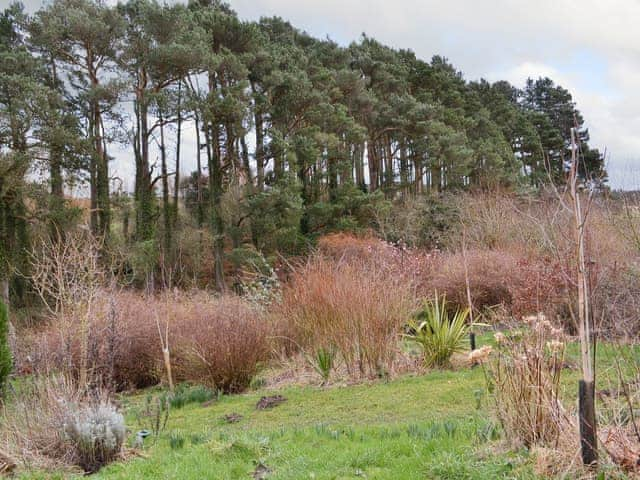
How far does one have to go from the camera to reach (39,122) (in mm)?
17859

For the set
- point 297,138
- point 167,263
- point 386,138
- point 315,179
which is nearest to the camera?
point 167,263

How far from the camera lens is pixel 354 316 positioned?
742cm

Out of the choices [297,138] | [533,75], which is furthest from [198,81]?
[533,75]

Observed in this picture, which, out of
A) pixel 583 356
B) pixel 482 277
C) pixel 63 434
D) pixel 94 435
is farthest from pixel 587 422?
pixel 482 277

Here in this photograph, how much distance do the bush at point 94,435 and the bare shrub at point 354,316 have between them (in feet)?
11.5

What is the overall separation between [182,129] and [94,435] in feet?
70.4

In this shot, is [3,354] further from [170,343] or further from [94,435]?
[94,435]

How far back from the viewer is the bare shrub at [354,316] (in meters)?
7.41

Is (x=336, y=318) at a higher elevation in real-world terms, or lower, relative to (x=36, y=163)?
lower

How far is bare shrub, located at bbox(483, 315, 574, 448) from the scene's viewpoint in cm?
366

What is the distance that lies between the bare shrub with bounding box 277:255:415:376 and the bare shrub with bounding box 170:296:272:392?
0.75 meters

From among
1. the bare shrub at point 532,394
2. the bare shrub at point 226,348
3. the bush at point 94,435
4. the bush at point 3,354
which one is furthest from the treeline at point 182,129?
the bare shrub at point 532,394

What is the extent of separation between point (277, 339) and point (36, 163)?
1317cm

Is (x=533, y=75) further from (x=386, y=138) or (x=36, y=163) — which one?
(x=36, y=163)
